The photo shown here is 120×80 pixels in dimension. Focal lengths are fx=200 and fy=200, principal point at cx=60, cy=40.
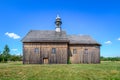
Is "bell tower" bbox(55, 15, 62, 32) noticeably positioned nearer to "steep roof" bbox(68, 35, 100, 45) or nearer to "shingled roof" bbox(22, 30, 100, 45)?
"shingled roof" bbox(22, 30, 100, 45)

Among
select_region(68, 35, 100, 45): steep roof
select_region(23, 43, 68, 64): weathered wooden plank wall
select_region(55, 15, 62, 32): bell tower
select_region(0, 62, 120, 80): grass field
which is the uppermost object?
select_region(55, 15, 62, 32): bell tower

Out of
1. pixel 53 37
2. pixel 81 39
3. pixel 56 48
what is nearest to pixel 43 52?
pixel 56 48

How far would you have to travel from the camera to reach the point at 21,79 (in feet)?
52.6

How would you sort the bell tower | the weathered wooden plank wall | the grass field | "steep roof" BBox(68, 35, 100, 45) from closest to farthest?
the grass field → the weathered wooden plank wall → "steep roof" BBox(68, 35, 100, 45) → the bell tower

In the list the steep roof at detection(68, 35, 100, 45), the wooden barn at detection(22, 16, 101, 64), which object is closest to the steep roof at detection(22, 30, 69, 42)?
the wooden barn at detection(22, 16, 101, 64)

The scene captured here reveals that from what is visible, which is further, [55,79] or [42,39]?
[42,39]

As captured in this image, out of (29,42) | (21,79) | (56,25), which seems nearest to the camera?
(21,79)

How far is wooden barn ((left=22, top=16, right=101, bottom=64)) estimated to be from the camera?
41.1 metres

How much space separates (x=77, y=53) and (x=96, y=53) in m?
4.13

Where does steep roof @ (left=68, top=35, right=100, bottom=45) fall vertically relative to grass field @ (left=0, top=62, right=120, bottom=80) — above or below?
above

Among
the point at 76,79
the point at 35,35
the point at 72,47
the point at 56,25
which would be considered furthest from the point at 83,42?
the point at 76,79

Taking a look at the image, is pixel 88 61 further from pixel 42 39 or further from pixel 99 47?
pixel 42 39

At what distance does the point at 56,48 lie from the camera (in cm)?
4103

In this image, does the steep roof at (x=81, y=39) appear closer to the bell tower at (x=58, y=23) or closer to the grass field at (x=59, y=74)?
the bell tower at (x=58, y=23)
